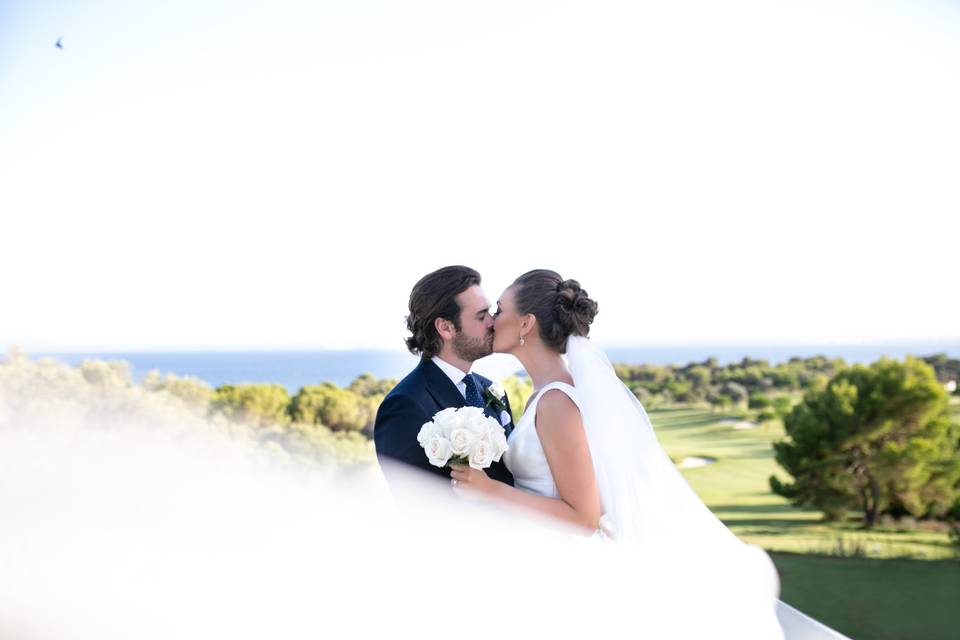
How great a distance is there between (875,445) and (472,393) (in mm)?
10686

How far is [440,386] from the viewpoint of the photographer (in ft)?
11.4

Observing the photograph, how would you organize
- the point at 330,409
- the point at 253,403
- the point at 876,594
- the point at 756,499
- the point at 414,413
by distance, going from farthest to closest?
1. the point at 756,499
2. the point at 330,409
3. the point at 253,403
4. the point at 876,594
5. the point at 414,413

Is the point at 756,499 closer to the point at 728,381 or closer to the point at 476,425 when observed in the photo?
the point at 728,381

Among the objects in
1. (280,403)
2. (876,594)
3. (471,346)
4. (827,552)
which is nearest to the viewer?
(471,346)

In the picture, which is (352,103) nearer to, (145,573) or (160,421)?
(160,421)

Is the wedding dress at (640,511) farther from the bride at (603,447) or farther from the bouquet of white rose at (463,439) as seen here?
the bouquet of white rose at (463,439)

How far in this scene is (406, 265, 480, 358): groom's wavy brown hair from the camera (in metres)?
3.47

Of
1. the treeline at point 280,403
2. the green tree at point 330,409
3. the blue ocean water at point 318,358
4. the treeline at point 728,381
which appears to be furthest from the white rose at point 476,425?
the treeline at point 728,381

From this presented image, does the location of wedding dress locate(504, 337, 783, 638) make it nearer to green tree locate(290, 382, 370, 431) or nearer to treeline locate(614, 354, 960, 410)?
green tree locate(290, 382, 370, 431)

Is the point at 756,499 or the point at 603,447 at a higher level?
the point at 603,447

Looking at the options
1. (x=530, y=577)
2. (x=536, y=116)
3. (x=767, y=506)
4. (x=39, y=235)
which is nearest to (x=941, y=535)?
(x=767, y=506)

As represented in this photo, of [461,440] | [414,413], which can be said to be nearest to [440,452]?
[461,440]

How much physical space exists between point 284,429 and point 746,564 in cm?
1111

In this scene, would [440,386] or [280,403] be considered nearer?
[440,386]
